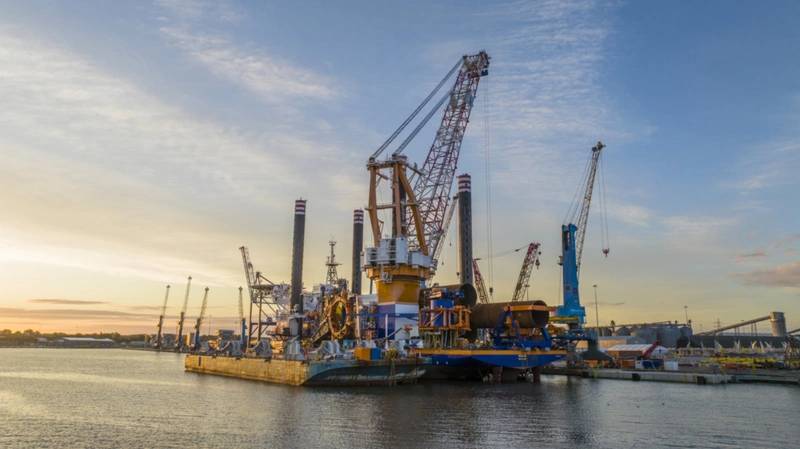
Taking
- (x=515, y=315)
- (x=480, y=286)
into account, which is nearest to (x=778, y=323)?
(x=480, y=286)

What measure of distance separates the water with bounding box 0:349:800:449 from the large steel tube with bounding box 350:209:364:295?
7492 cm

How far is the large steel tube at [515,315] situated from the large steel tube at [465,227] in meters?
29.5

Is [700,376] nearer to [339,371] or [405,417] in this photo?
[339,371]

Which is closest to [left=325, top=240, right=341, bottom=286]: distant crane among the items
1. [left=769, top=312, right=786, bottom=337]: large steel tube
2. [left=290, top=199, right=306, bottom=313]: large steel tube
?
[left=290, top=199, right=306, bottom=313]: large steel tube

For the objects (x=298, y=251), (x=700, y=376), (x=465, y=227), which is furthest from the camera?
(x=298, y=251)

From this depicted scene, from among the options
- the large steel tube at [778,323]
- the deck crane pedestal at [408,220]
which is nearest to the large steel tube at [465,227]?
the deck crane pedestal at [408,220]

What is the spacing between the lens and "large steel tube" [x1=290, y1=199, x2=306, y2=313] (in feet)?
401

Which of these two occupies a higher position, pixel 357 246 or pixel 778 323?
pixel 357 246

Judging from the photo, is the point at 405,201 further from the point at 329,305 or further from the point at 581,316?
the point at 581,316

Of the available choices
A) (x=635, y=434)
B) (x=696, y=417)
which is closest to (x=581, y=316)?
(x=696, y=417)

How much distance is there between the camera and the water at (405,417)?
3134 cm

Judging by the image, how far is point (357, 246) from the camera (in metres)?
142

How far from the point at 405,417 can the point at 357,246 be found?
10464cm

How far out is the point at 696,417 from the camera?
40.0m
